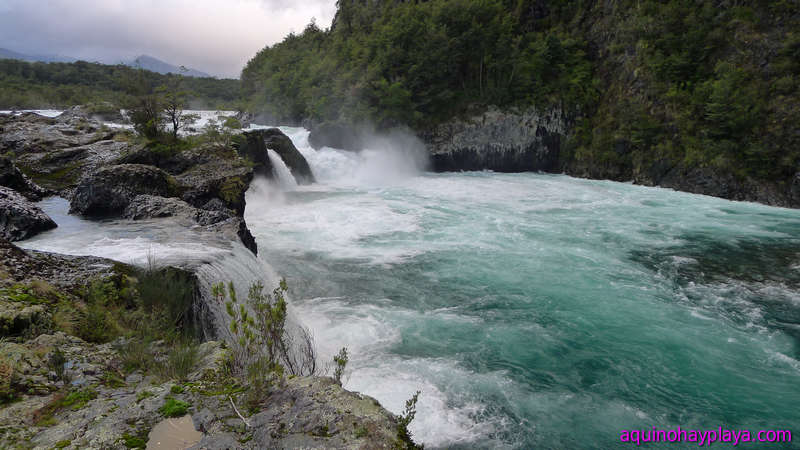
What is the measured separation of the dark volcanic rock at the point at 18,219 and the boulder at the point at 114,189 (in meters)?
1.38

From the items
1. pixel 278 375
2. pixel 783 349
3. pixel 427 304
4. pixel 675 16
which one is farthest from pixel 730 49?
pixel 278 375

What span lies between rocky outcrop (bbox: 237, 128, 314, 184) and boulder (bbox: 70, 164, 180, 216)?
6.98 m

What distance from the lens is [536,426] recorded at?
18.0 ft

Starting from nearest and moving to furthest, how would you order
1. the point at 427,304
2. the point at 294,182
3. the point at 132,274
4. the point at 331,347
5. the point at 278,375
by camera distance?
the point at 278,375 → the point at 132,274 → the point at 331,347 → the point at 427,304 → the point at 294,182

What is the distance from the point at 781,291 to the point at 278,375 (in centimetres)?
1233

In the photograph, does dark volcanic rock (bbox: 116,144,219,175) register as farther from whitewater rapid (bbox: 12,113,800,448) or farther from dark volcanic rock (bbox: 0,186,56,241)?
dark volcanic rock (bbox: 0,186,56,241)

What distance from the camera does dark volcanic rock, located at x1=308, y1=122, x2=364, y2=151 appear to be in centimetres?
3225

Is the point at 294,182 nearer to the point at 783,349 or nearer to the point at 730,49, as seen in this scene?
the point at 783,349

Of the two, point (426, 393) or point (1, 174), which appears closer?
point (426, 393)

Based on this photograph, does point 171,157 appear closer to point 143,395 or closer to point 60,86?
point 143,395

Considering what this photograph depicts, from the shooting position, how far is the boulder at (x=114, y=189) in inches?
397

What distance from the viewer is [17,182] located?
1116 centimetres

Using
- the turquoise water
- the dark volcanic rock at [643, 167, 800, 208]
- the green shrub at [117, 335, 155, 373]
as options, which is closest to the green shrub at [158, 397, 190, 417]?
the green shrub at [117, 335, 155, 373]

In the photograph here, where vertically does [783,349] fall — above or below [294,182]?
below
